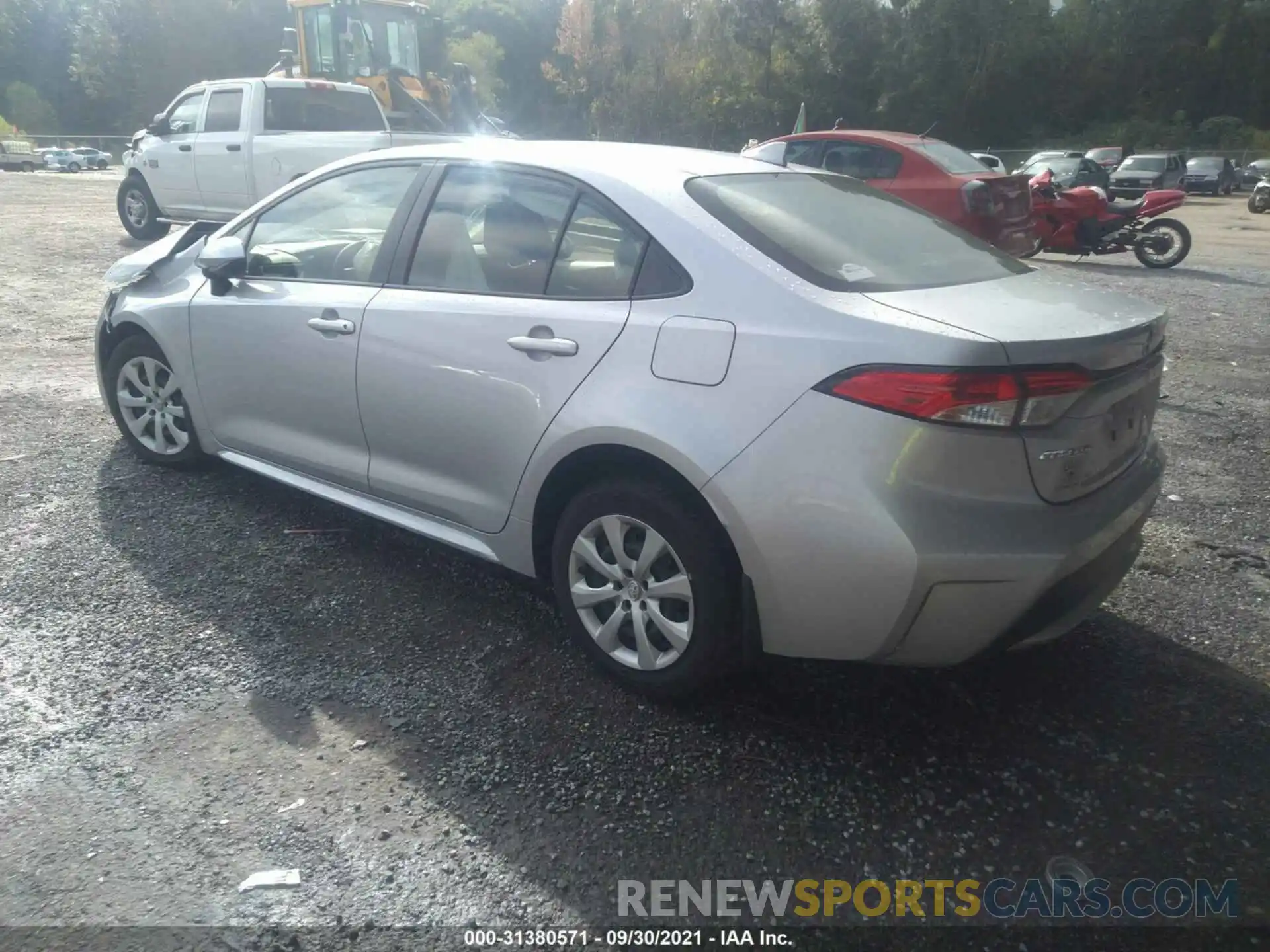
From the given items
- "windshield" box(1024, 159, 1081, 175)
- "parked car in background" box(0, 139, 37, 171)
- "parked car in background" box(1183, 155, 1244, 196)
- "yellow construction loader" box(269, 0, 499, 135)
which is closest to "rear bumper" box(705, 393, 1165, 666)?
"yellow construction loader" box(269, 0, 499, 135)

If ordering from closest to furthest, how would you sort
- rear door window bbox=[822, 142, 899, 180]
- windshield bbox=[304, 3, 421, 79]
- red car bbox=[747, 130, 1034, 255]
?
red car bbox=[747, 130, 1034, 255] → rear door window bbox=[822, 142, 899, 180] → windshield bbox=[304, 3, 421, 79]

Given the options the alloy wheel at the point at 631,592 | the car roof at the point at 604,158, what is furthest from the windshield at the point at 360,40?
the alloy wheel at the point at 631,592

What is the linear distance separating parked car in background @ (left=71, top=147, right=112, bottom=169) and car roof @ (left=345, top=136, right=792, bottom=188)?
45287 mm

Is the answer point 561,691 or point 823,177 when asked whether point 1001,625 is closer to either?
point 561,691

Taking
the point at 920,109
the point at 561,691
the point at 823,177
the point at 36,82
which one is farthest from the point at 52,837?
the point at 36,82

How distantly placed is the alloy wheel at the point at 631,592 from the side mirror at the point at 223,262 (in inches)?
81.9

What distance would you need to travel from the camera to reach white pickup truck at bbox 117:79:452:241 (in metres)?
11.0

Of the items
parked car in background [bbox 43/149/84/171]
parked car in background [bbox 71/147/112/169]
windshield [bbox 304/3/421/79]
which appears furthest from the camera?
parked car in background [bbox 71/147/112/169]

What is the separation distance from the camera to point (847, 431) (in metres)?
2.44

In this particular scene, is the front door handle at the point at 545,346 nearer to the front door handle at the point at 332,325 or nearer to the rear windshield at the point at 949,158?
the front door handle at the point at 332,325

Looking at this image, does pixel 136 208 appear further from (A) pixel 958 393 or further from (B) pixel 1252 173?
(B) pixel 1252 173

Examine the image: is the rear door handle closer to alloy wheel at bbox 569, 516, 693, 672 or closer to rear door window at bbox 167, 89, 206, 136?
alloy wheel at bbox 569, 516, 693, 672

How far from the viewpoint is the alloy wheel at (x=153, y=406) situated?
4.54 m
